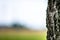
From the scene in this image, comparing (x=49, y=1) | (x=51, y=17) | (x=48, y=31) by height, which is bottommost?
(x=48, y=31)

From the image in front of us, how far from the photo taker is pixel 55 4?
157 centimetres

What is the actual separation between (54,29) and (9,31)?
36.6 feet

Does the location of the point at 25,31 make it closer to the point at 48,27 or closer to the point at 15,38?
the point at 15,38

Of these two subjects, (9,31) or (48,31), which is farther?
(9,31)

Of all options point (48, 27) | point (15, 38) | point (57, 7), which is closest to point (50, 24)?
point (48, 27)

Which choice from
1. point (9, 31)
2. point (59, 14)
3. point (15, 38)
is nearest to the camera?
point (59, 14)

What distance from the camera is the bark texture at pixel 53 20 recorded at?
5.15ft

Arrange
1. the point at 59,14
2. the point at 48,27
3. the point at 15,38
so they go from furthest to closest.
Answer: the point at 15,38 → the point at 48,27 → the point at 59,14

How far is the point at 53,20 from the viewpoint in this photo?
1605 millimetres

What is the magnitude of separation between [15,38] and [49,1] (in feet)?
29.8

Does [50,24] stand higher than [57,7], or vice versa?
[57,7]

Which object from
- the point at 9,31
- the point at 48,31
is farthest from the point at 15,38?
the point at 48,31

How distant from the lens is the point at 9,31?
12.7 m

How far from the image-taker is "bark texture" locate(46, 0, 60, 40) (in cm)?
157
